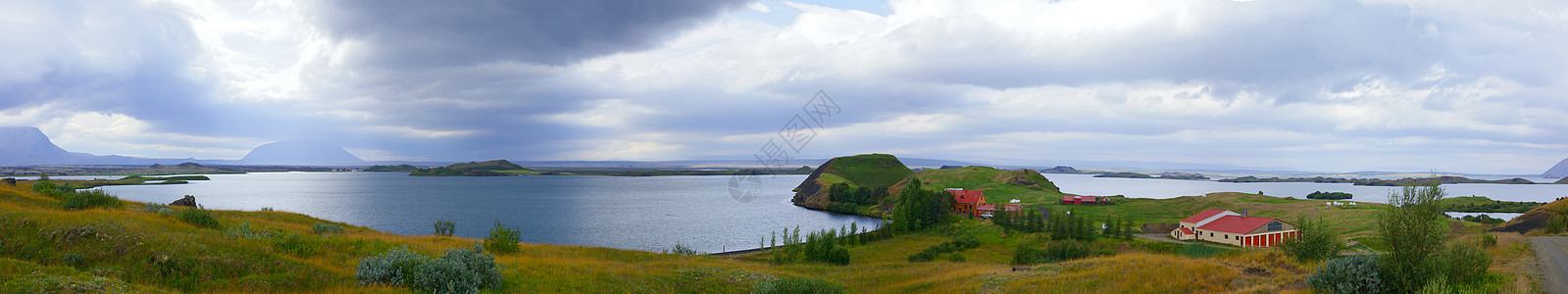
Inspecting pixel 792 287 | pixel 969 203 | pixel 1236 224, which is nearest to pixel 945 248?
pixel 1236 224

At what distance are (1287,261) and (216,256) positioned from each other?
91.1 ft

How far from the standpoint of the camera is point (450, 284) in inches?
449

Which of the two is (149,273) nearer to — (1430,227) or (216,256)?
(216,256)

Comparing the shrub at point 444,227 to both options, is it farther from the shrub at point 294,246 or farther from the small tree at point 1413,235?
the small tree at point 1413,235

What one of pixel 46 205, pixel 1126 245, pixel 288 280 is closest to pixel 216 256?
pixel 288 280

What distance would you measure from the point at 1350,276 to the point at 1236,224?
5760 cm

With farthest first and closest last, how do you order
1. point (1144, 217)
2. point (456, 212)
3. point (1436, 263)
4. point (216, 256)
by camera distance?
point (456, 212) < point (1144, 217) < point (216, 256) < point (1436, 263)

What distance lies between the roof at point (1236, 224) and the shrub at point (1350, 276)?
5371 cm

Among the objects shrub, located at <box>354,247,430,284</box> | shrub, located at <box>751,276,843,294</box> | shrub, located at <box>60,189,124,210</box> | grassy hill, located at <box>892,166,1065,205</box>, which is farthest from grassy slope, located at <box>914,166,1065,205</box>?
shrub, located at <box>354,247,430,284</box>

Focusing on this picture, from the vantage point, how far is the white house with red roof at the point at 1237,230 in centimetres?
5644

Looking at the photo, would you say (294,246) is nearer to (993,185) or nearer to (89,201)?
(89,201)

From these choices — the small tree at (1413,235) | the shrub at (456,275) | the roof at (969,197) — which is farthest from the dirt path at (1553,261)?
the roof at (969,197)

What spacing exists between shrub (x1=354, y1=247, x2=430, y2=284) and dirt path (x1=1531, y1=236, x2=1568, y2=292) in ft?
77.3

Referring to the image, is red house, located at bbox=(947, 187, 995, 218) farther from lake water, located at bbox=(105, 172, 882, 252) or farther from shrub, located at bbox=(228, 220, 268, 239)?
shrub, located at bbox=(228, 220, 268, 239)
